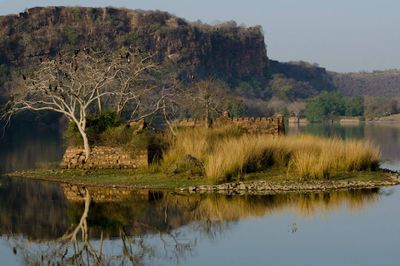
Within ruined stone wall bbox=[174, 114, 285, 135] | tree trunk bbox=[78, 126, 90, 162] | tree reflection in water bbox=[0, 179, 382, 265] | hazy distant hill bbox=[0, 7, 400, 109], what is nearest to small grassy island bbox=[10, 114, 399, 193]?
tree trunk bbox=[78, 126, 90, 162]

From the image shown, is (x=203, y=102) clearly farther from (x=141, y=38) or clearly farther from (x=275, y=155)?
(x=141, y=38)

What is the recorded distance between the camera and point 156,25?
5856 inches

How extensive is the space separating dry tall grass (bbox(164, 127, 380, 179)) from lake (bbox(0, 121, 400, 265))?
82.7 inches

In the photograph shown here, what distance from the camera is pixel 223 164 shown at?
75.8ft

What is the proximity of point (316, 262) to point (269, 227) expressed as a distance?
323 cm

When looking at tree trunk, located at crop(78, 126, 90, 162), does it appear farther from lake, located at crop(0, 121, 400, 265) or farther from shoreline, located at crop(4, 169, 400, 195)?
lake, located at crop(0, 121, 400, 265)

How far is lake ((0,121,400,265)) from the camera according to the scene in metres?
13.5

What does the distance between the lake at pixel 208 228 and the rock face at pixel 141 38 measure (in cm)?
9011

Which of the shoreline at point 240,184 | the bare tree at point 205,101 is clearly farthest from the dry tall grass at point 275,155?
the bare tree at point 205,101

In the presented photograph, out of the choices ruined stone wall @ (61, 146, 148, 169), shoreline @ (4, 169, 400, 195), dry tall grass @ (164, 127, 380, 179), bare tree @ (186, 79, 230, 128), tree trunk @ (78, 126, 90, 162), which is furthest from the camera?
bare tree @ (186, 79, 230, 128)

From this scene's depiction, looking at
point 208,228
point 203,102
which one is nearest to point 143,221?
point 208,228

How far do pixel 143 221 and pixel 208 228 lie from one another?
148cm

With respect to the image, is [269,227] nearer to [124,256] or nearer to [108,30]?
[124,256]

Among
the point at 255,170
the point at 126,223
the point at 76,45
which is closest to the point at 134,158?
the point at 255,170
